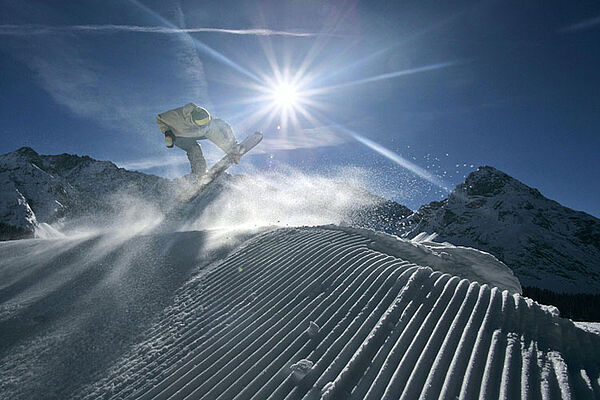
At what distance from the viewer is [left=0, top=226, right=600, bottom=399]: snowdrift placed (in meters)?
2.49

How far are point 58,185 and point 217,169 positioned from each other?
9713 centimetres

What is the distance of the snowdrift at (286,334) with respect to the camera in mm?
2492

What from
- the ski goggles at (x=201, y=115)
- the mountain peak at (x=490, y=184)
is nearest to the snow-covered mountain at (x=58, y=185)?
the ski goggles at (x=201, y=115)

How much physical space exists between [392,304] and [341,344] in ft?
2.82

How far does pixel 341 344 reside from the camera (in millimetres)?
3084

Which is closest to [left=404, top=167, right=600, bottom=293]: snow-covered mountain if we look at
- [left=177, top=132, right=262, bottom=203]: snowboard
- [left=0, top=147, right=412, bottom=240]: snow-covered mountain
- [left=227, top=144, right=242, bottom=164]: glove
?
[left=0, top=147, right=412, bottom=240]: snow-covered mountain

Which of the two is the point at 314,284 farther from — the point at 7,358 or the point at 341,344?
the point at 7,358

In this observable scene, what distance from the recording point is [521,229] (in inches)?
5566

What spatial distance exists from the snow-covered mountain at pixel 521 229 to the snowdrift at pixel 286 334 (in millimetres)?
142444

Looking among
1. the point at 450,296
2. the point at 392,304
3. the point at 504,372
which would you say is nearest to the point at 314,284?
the point at 392,304

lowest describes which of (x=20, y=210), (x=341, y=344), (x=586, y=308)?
(x=20, y=210)

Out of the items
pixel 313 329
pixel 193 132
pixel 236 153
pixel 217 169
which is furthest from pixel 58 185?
pixel 313 329

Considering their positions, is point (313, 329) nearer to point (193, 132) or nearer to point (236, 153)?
point (193, 132)

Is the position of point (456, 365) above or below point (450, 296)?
below
